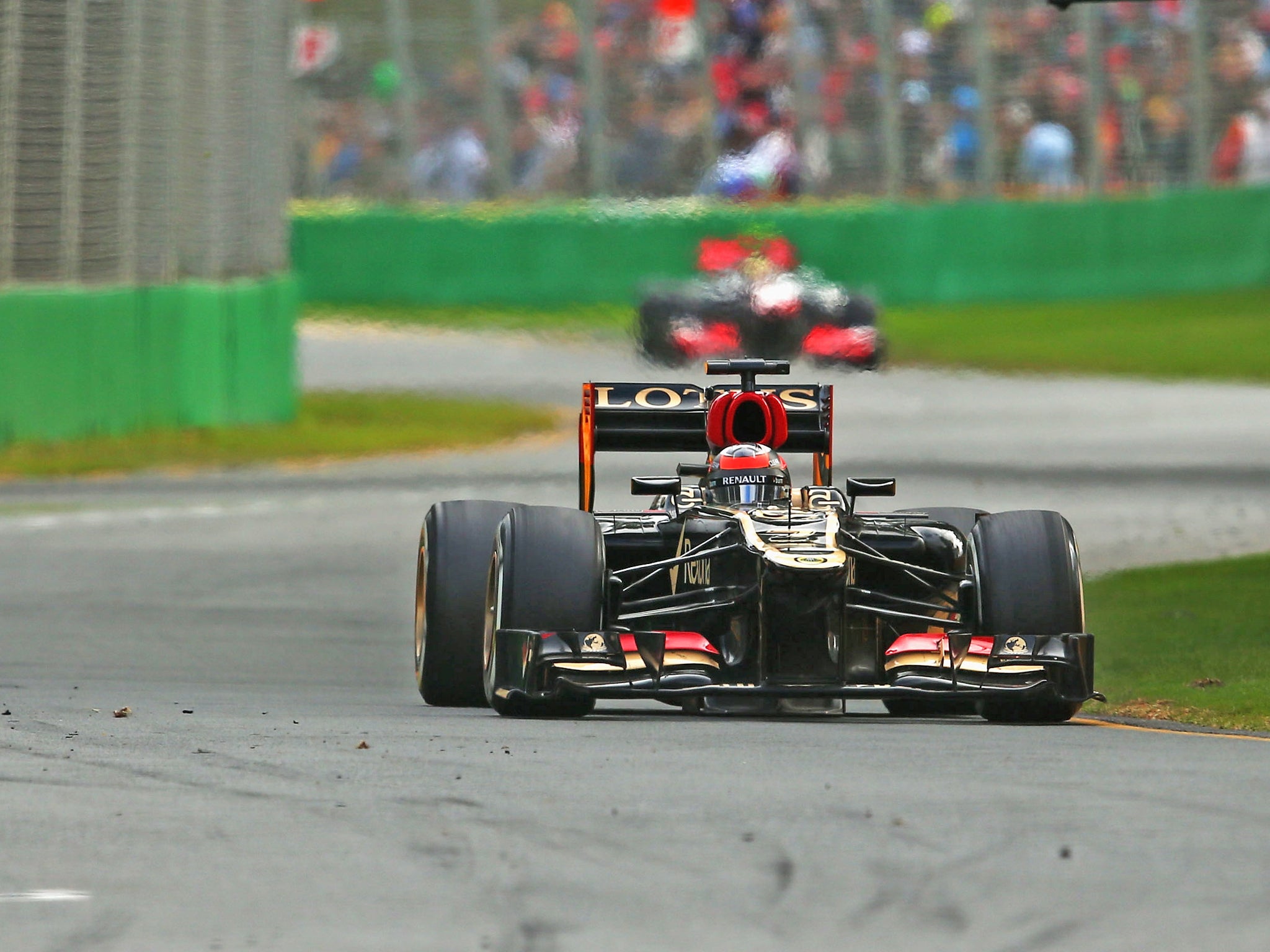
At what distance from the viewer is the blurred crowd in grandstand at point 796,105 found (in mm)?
43062

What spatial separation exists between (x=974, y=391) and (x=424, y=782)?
2355cm

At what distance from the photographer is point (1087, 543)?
58.4ft

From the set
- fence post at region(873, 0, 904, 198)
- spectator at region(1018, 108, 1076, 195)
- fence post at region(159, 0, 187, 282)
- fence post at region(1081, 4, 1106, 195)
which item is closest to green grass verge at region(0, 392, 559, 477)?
fence post at region(159, 0, 187, 282)

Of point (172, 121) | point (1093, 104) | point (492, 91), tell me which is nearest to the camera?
point (172, 121)

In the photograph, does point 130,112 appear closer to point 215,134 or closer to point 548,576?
point 215,134

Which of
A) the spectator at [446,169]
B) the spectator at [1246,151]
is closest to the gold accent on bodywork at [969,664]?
the spectator at [446,169]

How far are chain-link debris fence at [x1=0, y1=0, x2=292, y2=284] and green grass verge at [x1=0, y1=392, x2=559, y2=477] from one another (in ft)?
4.75

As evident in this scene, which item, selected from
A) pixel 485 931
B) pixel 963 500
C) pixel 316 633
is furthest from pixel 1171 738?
pixel 963 500

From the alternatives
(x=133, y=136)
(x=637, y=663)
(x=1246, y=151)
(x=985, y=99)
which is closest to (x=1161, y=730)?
(x=637, y=663)

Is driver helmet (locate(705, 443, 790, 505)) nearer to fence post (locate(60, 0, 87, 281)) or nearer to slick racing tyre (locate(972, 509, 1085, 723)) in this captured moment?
slick racing tyre (locate(972, 509, 1085, 723))

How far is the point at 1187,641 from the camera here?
13016 mm

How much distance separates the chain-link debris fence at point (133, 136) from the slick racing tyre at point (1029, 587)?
14301mm

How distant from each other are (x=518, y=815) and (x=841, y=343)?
25.3 meters

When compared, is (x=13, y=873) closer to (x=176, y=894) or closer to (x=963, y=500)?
(x=176, y=894)
